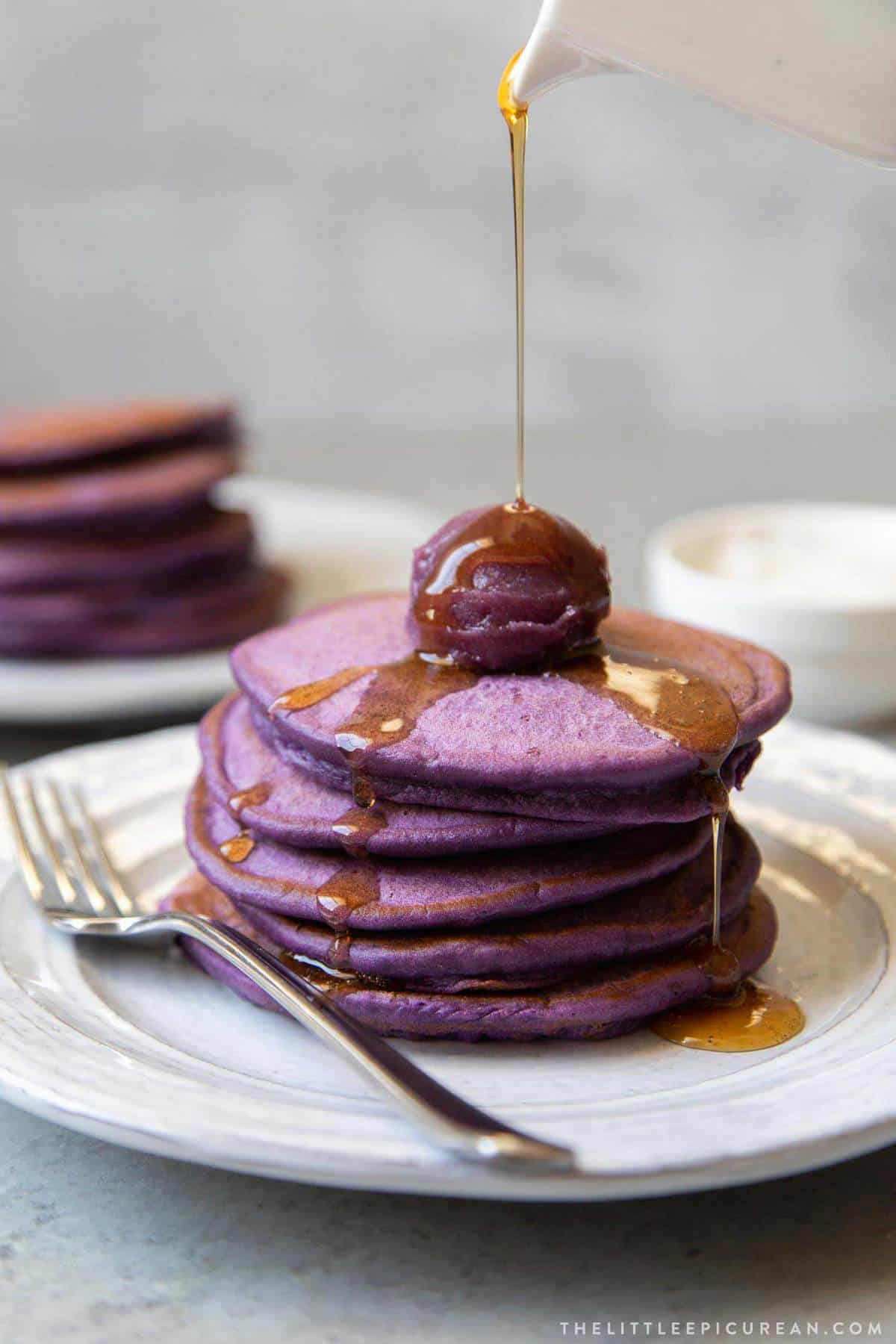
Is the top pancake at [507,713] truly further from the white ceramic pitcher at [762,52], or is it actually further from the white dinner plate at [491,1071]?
the white ceramic pitcher at [762,52]

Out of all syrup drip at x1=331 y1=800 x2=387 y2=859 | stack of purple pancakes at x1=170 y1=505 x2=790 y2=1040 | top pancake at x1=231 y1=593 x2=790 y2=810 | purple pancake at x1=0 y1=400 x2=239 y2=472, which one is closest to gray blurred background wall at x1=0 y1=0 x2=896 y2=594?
purple pancake at x1=0 y1=400 x2=239 y2=472

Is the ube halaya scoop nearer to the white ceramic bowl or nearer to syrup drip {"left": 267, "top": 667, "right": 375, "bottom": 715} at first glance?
syrup drip {"left": 267, "top": 667, "right": 375, "bottom": 715}

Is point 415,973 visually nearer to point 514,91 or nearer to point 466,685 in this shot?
point 466,685

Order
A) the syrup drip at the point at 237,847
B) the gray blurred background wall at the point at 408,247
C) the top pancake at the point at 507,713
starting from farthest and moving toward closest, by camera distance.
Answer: the gray blurred background wall at the point at 408,247 → the syrup drip at the point at 237,847 → the top pancake at the point at 507,713

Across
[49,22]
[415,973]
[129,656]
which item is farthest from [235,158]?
[415,973]

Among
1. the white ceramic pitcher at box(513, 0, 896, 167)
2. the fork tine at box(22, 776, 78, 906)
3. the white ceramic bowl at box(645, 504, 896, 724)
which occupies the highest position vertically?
the white ceramic pitcher at box(513, 0, 896, 167)

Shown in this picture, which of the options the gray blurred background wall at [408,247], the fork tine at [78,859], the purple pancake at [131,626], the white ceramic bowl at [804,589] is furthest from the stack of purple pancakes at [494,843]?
the gray blurred background wall at [408,247]
